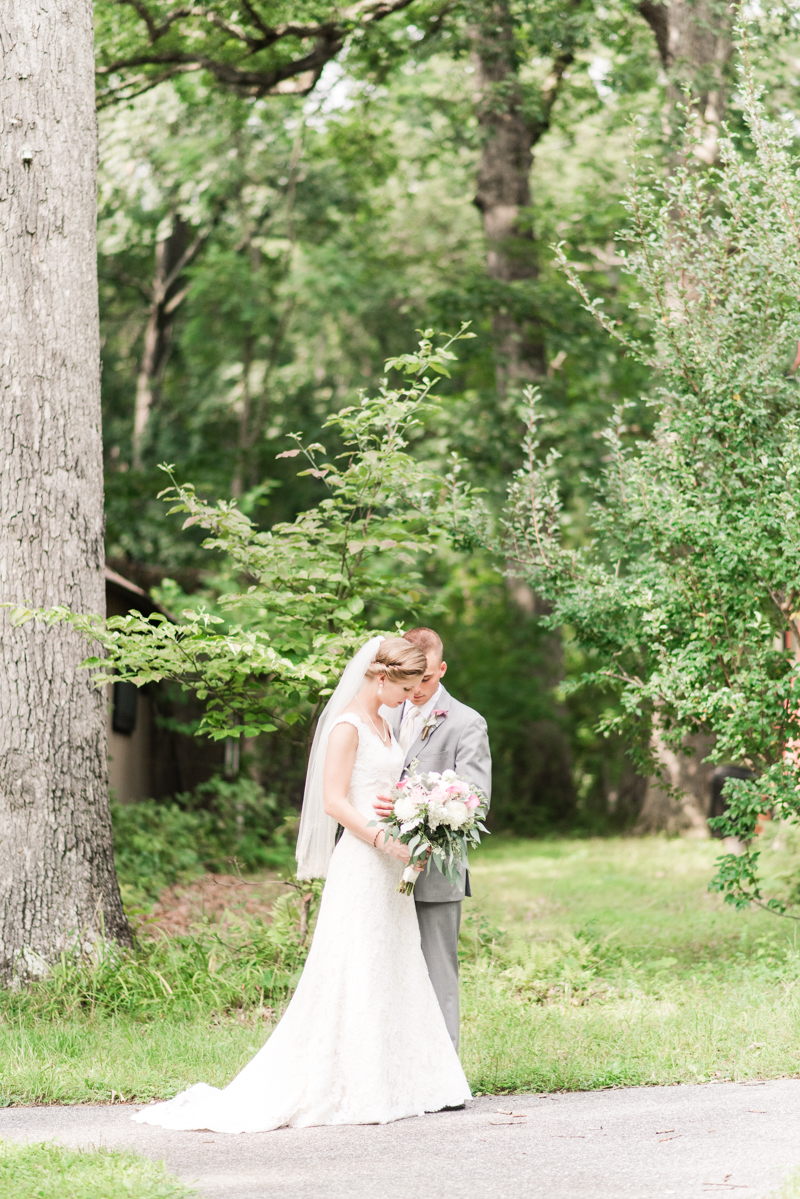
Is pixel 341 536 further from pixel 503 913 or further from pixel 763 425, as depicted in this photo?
pixel 503 913

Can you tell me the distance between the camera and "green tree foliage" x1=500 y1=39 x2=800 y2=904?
7.87 metres

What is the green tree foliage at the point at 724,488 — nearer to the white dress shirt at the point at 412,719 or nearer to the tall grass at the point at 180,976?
the white dress shirt at the point at 412,719

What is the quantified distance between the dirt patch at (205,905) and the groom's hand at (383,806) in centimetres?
254

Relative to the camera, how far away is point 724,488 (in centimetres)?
817

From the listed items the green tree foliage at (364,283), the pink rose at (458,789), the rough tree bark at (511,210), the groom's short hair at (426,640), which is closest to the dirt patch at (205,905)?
the groom's short hair at (426,640)

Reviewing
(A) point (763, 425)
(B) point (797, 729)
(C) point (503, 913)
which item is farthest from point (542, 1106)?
(C) point (503, 913)

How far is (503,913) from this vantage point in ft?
37.3

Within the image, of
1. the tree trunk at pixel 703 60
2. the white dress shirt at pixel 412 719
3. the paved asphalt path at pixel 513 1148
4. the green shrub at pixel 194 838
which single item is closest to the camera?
the paved asphalt path at pixel 513 1148

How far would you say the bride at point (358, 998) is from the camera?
5176 millimetres

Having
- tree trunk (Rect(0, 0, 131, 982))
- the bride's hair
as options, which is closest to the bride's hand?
the bride's hair

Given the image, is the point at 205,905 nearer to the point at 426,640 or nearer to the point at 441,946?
the point at 441,946

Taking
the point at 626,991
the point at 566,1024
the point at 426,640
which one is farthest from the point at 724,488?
the point at 566,1024

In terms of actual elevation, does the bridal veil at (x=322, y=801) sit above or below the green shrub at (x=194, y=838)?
above

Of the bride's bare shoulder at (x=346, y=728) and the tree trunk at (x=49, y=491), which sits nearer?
the bride's bare shoulder at (x=346, y=728)
